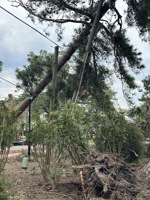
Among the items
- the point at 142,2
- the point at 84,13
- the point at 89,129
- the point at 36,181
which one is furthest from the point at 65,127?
the point at 84,13

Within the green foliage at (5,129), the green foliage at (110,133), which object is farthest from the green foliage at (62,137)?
the green foliage at (110,133)

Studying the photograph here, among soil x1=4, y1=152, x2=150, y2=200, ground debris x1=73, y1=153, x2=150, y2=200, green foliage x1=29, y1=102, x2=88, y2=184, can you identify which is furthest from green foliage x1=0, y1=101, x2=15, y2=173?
ground debris x1=73, y1=153, x2=150, y2=200

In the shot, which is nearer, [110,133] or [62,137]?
[62,137]

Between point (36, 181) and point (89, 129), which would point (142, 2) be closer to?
point (89, 129)

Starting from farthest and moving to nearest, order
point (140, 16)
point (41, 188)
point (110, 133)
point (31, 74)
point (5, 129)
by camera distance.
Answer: point (31, 74), point (140, 16), point (110, 133), point (41, 188), point (5, 129)

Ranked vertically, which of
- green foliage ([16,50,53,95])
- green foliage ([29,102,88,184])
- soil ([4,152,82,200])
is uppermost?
green foliage ([16,50,53,95])

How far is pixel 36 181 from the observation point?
7730 mm

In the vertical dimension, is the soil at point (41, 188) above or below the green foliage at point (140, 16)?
below

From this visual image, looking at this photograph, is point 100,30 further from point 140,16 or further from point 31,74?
point 31,74

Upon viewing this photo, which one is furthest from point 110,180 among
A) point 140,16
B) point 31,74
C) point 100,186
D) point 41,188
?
point 31,74

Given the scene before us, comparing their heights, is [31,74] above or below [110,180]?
above

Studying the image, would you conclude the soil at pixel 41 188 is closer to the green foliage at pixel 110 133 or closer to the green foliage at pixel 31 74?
the green foliage at pixel 110 133

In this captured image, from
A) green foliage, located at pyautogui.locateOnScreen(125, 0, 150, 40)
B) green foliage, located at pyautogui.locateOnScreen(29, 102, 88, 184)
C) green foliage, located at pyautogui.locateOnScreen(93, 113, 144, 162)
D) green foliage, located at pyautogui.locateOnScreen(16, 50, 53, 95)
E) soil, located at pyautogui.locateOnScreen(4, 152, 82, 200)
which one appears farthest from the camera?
green foliage, located at pyautogui.locateOnScreen(16, 50, 53, 95)

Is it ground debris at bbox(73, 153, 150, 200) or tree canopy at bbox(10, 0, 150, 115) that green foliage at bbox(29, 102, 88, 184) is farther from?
tree canopy at bbox(10, 0, 150, 115)
